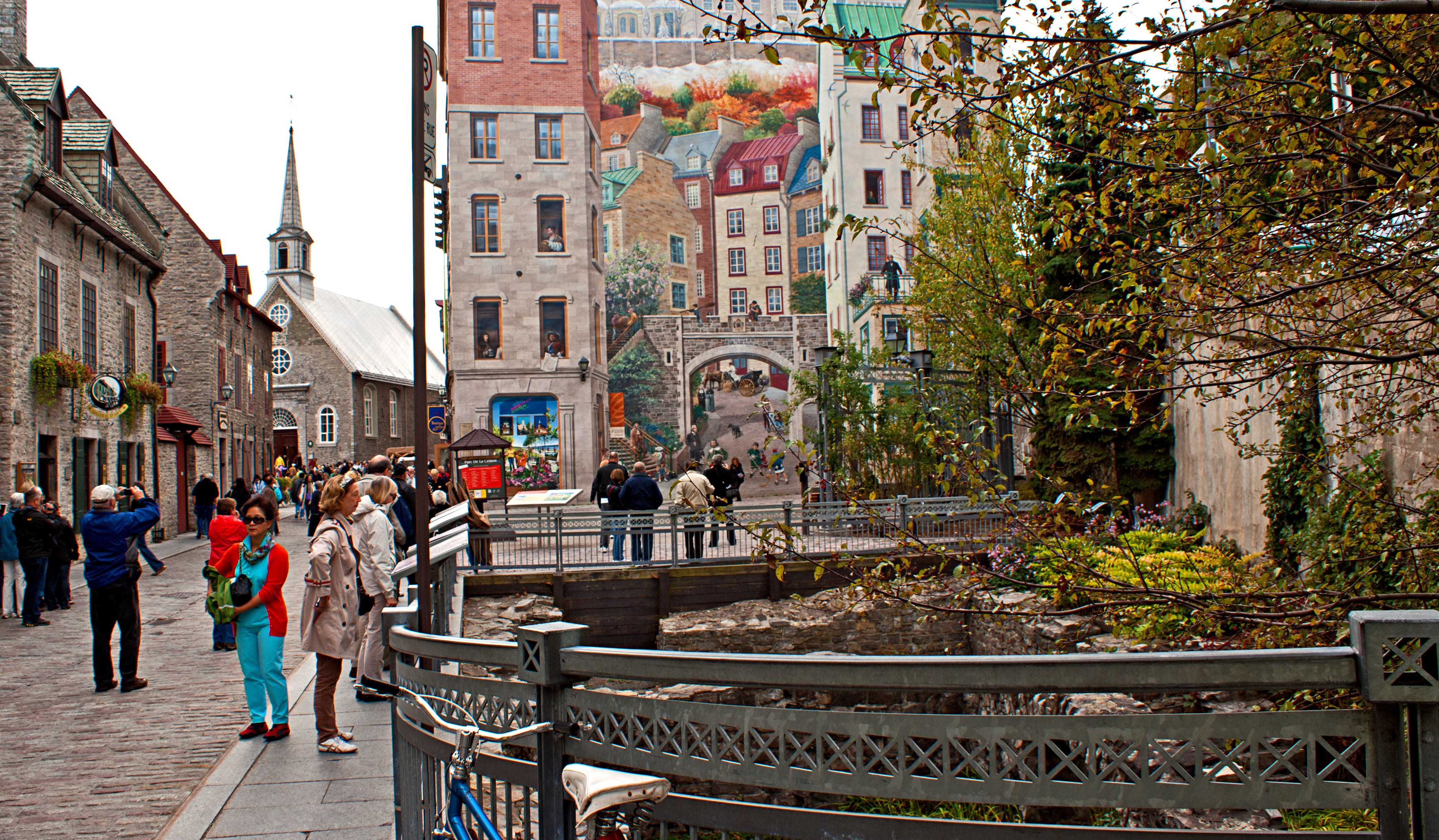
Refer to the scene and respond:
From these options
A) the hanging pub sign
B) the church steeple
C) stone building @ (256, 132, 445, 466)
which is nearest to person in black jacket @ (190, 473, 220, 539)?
the hanging pub sign

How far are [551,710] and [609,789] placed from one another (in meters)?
0.37

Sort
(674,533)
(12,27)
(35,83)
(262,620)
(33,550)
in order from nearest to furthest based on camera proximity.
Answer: (262,620), (33,550), (674,533), (35,83), (12,27)

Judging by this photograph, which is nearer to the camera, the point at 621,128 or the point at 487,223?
the point at 487,223

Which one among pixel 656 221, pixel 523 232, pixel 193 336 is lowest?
pixel 193 336

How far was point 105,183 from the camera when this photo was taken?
80.6ft

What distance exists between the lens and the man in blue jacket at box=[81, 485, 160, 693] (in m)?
8.45

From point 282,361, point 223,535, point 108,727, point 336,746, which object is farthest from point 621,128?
point 336,746

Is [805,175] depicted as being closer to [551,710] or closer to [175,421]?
[175,421]

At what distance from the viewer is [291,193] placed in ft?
219

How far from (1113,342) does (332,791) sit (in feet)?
16.5

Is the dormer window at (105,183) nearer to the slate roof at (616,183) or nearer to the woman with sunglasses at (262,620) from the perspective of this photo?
the woman with sunglasses at (262,620)

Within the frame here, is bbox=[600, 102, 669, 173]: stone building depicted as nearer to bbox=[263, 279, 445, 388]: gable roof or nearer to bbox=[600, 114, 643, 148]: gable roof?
bbox=[600, 114, 643, 148]: gable roof

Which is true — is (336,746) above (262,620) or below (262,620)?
below

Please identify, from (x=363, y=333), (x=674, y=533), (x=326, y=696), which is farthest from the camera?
(x=363, y=333)
